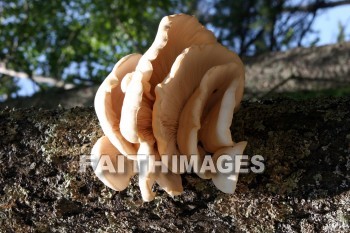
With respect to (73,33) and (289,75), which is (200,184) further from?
(73,33)

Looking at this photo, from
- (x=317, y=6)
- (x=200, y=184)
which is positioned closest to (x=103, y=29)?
(x=317, y=6)

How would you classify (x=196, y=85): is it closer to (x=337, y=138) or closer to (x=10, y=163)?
(x=337, y=138)

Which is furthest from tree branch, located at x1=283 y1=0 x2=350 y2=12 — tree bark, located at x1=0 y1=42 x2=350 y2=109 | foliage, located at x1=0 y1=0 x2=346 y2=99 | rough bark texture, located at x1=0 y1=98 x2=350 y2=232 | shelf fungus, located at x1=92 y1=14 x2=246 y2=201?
shelf fungus, located at x1=92 y1=14 x2=246 y2=201

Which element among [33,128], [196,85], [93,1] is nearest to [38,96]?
[93,1]

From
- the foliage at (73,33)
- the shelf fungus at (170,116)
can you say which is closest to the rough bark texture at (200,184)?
the shelf fungus at (170,116)

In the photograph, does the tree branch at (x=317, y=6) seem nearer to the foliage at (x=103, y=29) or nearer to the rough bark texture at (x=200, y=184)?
the foliage at (x=103, y=29)
